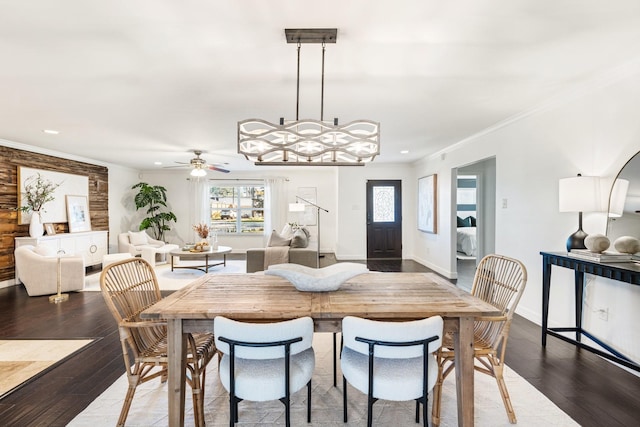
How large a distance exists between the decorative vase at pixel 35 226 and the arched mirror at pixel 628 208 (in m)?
7.33

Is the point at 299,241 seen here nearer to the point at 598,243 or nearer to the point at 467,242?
the point at 598,243

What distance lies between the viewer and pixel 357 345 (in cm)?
153

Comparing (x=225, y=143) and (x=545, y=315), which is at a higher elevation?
(x=225, y=143)

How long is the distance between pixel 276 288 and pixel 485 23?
6.75 ft

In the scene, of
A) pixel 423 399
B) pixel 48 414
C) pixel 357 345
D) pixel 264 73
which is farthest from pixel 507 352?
pixel 48 414

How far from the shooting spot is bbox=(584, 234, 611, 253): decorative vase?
246 centimetres

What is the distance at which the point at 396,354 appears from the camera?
1484mm

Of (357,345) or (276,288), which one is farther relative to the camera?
(276,288)

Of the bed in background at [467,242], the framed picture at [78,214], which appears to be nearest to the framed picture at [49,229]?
the framed picture at [78,214]

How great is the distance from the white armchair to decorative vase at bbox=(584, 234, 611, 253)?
6.11 metres

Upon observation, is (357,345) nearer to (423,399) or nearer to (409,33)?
(423,399)

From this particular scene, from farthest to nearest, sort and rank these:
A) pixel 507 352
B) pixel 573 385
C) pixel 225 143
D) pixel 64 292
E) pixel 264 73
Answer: pixel 225 143 → pixel 64 292 → pixel 507 352 → pixel 264 73 → pixel 573 385

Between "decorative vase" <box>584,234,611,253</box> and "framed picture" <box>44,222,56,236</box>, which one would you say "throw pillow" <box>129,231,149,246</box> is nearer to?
"framed picture" <box>44,222,56,236</box>

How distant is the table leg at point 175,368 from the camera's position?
167 centimetres
